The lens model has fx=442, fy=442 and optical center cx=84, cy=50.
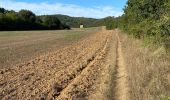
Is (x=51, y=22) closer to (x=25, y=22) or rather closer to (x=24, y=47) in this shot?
(x=25, y=22)

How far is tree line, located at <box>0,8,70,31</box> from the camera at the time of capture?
368ft

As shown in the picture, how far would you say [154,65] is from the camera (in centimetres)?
1531

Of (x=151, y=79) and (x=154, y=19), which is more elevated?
(x=154, y=19)

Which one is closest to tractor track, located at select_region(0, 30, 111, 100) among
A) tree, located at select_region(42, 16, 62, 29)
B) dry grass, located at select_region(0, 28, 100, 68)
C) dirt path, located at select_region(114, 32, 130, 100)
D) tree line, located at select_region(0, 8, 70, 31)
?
dirt path, located at select_region(114, 32, 130, 100)

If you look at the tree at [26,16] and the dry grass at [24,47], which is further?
the tree at [26,16]

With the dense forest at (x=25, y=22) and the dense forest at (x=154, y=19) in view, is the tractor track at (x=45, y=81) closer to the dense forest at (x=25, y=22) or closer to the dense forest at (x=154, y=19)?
the dense forest at (x=154, y=19)

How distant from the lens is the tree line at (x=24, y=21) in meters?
112

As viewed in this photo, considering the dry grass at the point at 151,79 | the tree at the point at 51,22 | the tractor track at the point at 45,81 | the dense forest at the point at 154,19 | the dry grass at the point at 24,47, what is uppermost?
the dense forest at the point at 154,19

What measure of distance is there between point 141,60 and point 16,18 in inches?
4225

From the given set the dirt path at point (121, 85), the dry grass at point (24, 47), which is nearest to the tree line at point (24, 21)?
the dry grass at point (24, 47)

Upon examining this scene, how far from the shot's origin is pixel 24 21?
128 metres

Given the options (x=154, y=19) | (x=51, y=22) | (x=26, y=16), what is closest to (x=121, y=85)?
(x=154, y=19)

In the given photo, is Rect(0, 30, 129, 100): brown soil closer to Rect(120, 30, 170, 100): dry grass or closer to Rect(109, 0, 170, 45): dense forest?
Rect(120, 30, 170, 100): dry grass

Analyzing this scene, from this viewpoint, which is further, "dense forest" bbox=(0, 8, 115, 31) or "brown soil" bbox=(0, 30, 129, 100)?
"dense forest" bbox=(0, 8, 115, 31)
